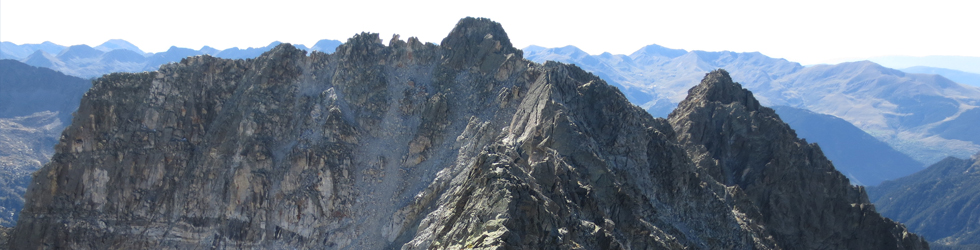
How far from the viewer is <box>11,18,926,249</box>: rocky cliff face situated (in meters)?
63.2

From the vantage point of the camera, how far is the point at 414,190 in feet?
223

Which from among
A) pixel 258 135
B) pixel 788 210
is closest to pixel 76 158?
pixel 258 135

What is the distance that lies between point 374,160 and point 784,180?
60125 mm

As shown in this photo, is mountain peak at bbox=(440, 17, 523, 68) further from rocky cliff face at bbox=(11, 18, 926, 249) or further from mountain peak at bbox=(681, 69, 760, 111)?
mountain peak at bbox=(681, 69, 760, 111)

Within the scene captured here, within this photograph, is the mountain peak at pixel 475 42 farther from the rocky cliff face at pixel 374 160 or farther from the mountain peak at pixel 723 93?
the mountain peak at pixel 723 93

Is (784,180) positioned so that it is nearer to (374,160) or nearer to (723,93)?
(723,93)

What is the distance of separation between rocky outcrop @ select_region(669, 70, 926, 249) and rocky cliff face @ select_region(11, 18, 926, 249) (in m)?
0.31

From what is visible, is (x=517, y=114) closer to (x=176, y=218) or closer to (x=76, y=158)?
(x=176, y=218)

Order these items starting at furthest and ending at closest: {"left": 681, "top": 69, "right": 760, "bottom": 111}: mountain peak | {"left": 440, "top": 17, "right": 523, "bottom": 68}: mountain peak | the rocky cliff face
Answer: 1. {"left": 681, "top": 69, "right": 760, "bottom": 111}: mountain peak
2. {"left": 440, "top": 17, "right": 523, "bottom": 68}: mountain peak
3. the rocky cliff face

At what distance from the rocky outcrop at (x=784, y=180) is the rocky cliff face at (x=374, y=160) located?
310 mm

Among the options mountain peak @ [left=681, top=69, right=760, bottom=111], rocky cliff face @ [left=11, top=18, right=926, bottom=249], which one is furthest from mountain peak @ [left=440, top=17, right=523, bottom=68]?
mountain peak @ [left=681, top=69, right=760, bottom=111]

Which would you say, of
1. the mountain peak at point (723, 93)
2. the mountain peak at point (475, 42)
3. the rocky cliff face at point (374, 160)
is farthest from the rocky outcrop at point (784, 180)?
the mountain peak at point (475, 42)

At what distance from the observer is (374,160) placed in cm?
7369

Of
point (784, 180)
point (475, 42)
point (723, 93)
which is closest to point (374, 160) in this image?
point (475, 42)
